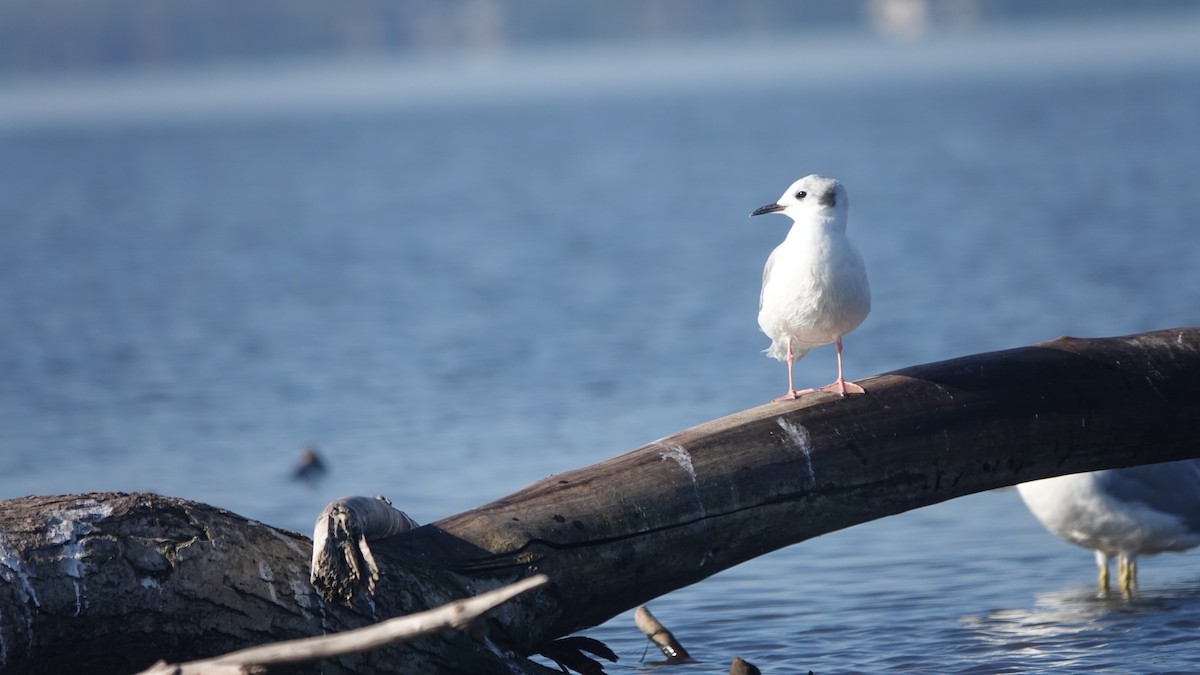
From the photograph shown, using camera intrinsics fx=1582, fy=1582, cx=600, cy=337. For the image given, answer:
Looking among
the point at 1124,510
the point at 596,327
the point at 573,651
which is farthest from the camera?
the point at 596,327

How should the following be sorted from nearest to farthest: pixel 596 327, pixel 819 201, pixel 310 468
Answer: pixel 819 201 → pixel 310 468 → pixel 596 327

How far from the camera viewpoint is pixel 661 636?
756 centimetres

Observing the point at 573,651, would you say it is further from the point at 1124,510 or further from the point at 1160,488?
the point at 1160,488

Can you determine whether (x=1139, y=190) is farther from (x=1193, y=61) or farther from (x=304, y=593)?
(x=1193, y=61)

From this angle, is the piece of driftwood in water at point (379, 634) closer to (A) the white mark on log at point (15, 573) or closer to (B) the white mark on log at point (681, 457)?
(A) the white mark on log at point (15, 573)

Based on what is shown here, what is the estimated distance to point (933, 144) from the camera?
45.0 m

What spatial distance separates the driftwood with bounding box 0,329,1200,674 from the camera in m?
5.24

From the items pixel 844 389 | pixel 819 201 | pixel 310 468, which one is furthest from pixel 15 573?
pixel 310 468

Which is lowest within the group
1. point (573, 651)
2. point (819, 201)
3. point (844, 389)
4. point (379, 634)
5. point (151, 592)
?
point (573, 651)

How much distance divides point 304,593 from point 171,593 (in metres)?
0.44

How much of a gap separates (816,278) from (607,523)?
142 cm

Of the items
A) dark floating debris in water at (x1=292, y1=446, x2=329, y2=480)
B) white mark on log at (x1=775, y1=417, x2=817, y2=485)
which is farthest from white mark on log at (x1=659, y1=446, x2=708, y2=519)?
dark floating debris in water at (x1=292, y1=446, x2=329, y2=480)

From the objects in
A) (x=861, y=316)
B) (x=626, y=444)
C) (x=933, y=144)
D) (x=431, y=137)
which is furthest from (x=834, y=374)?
(x=431, y=137)

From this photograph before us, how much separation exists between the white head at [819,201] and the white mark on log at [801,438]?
1.03 meters
